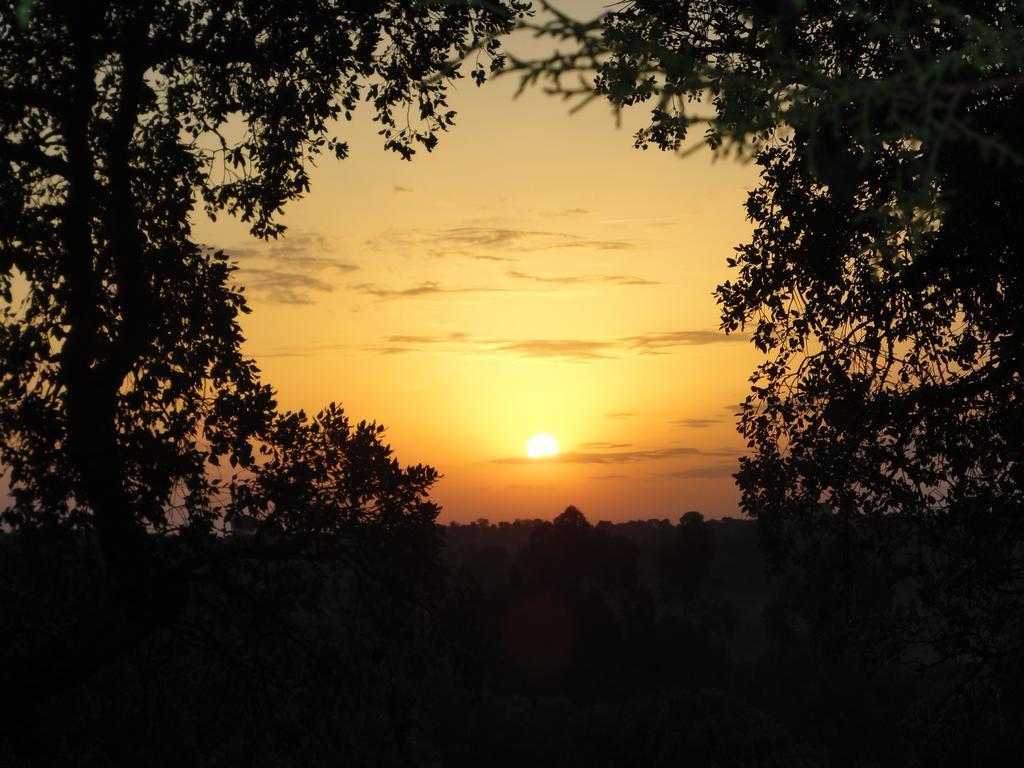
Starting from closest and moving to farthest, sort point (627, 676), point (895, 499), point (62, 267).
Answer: point (62, 267)
point (895, 499)
point (627, 676)

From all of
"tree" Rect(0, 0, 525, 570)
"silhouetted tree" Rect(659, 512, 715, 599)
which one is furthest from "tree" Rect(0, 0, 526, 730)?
"silhouetted tree" Rect(659, 512, 715, 599)

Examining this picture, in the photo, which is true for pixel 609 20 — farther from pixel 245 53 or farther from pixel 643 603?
pixel 643 603

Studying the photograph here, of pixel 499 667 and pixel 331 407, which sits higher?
pixel 331 407

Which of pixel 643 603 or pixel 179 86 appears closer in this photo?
pixel 179 86

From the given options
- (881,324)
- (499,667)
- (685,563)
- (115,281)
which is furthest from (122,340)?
(685,563)

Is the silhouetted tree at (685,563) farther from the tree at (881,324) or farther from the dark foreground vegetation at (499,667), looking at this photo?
the tree at (881,324)

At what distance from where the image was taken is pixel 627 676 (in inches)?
2832

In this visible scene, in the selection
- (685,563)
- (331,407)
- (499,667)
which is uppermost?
(331,407)

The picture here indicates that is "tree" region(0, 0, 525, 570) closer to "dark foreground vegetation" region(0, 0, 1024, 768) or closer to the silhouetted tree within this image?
"dark foreground vegetation" region(0, 0, 1024, 768)

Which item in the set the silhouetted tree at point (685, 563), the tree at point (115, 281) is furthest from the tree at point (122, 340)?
the silhouetted tree at point (685, 563)

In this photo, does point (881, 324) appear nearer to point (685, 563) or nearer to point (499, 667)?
point (499, 667)

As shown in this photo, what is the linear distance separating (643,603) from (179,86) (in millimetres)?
65347

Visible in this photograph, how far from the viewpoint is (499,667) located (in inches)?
2852

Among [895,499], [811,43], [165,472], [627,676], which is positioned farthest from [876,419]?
[627,676]
